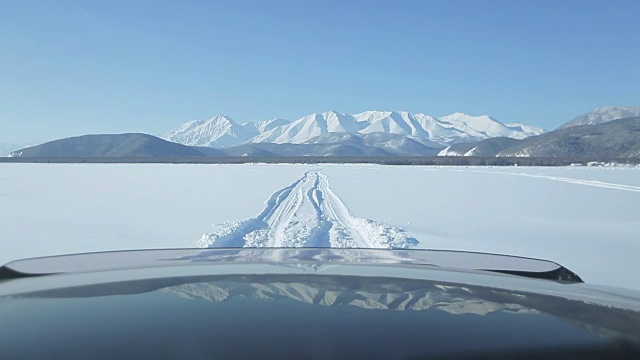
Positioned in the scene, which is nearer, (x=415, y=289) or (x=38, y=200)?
(x=415, y=289)

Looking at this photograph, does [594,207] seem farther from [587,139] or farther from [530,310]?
[587,139]

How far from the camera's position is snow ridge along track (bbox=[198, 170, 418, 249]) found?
9188mm

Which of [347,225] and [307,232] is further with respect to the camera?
[347,225]

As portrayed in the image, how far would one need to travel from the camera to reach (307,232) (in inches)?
405

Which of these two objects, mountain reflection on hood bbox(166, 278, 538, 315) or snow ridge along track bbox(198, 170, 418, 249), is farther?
snow ridge along track bbox(198, 170, 418, 249)

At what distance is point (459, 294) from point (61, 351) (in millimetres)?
1282

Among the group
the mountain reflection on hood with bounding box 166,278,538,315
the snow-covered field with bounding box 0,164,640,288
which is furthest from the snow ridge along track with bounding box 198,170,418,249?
the mountain reflection on hood with bounding box 166,278,538,315

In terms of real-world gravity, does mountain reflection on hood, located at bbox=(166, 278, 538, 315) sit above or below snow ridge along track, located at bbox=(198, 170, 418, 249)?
above

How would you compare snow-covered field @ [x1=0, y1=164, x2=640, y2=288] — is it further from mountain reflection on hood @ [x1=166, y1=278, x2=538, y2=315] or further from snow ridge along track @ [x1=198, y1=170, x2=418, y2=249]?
mountain reflection on hood @ [x1=166, y1=278, x2=538, y2=315]

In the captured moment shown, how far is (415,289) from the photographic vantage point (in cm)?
206

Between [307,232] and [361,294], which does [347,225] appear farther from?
[361,294]

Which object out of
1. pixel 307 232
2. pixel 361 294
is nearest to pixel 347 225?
pixel 307 232

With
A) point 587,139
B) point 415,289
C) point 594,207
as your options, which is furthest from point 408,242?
point 587,139

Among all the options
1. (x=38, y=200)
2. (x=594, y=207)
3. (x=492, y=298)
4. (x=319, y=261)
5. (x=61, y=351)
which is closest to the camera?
(x=61, y=351)
